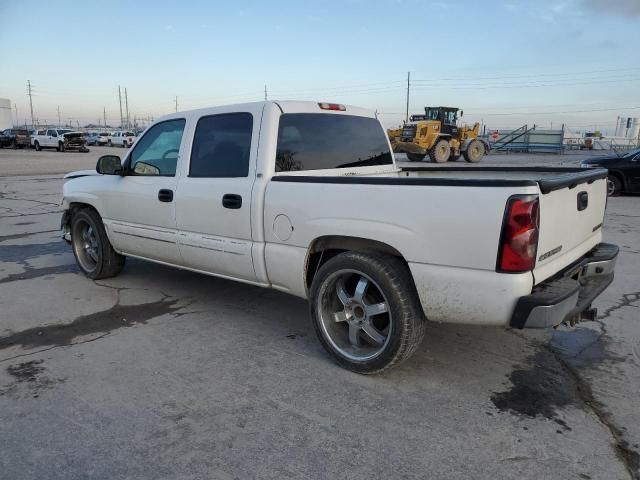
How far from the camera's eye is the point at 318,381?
11.3ft

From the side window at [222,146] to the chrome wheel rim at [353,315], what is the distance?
46.2 inches

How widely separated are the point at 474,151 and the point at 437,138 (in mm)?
3264

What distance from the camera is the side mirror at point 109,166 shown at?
516 cm

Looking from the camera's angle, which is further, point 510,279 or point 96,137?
point 96,137

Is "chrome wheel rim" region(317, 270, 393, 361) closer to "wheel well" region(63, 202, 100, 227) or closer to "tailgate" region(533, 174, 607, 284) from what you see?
"tailgate" region(533, 174, 607, 284)

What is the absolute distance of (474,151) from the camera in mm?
29266

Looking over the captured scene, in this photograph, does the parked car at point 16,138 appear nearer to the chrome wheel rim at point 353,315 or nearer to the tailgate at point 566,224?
the chrome wheel rim at point 353,315

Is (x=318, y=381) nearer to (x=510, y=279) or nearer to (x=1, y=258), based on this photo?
(x=510, y=279)

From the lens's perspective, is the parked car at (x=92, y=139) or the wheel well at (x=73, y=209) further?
the parked car at (x=92, y=139)

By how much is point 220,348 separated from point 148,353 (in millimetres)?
541

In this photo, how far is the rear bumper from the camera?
9.19 ft

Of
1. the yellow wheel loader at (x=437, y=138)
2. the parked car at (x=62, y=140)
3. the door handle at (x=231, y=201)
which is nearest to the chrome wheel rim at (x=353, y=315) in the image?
the door handle at (x=231, y=201)

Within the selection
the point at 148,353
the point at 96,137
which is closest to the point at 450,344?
the point at 148,353

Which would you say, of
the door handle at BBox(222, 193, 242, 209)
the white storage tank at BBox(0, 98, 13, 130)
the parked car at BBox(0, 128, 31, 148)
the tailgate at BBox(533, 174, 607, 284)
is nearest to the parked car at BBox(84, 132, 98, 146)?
the parked car at BBox(0, 128, 31, 148)
